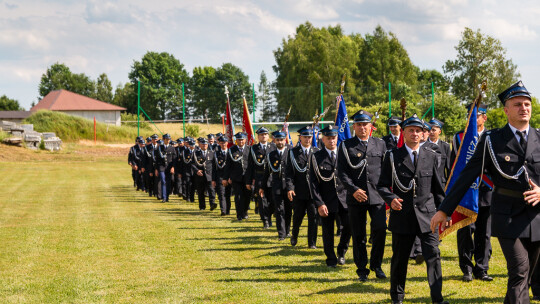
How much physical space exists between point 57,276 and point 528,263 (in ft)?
21.4

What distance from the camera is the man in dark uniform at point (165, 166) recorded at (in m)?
21.2

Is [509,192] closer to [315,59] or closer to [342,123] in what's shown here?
[342,123]

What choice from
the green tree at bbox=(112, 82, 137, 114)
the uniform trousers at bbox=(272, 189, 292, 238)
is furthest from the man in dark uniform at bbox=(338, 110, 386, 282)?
the green tree at bbox=(112, 82, 137, 114)

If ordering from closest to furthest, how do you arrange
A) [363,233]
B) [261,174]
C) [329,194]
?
[363,233]
[329,194]
[261,174]

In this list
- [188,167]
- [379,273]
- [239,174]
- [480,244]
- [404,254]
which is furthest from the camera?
[188,167]

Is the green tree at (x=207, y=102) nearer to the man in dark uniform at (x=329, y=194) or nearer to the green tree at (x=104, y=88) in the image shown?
the man in dark uniform at (x=329, y=194)

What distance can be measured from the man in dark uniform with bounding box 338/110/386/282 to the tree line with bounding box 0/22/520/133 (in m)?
25.1

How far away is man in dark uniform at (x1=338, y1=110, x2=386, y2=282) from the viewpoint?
8203 mm

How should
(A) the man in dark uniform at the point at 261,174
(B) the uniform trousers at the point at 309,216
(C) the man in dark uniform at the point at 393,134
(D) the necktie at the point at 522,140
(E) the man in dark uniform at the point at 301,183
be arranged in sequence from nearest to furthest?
(D) the necktie at the point at 522,140 → (B) the uniform trousers at the point at 309,216 → (E) the man in dark uniform at the point at 301,183 → (C) the man in dark uniform at the point at 393,134 → (A) the man in dark uniform at the point at 261,174

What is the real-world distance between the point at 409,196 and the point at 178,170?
15.7 meters

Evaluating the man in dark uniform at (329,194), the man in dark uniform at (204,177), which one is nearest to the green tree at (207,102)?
the man in dark uniform at (204,177)

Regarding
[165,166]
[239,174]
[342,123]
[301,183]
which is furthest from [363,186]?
[165,166]

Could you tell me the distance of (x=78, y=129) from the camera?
178 ft

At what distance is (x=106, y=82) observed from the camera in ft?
379
